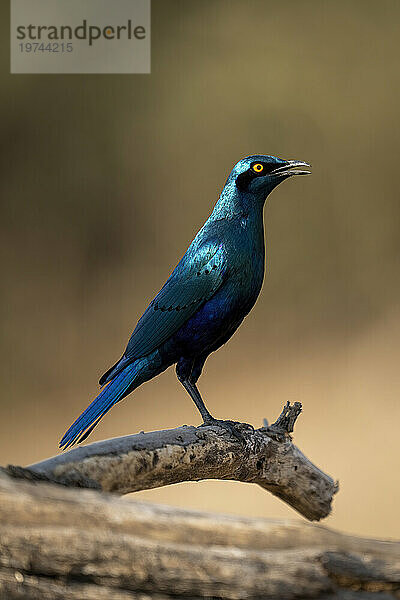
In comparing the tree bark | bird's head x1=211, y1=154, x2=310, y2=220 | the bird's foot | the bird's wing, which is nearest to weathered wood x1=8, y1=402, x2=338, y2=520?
the bird's foot

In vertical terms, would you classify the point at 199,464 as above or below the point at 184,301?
below

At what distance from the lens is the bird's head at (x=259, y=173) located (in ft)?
5.48

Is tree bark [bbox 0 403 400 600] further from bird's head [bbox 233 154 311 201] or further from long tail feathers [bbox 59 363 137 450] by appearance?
bird's head [bbox 233 154 311 201]

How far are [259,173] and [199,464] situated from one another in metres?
0.69

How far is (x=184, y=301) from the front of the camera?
162cm

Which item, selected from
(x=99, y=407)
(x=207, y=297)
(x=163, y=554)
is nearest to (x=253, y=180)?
(x=207, y=297)

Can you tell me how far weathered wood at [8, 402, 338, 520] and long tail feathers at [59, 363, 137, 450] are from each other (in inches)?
6.8

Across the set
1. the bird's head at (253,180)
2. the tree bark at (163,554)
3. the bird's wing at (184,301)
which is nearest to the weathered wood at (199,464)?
the tree bark at (163,554)

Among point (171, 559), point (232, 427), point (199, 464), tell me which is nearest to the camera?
point (171, 559)

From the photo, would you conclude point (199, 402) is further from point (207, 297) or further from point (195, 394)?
point (207, 297)

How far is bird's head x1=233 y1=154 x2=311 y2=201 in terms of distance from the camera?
1669mm

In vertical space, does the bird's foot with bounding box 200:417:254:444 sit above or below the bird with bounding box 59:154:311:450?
below

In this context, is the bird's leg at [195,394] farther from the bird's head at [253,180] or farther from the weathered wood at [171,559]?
the weathered wood at [171,559]

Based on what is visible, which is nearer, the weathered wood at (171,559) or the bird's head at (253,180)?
the weathered wood at (171,559)
